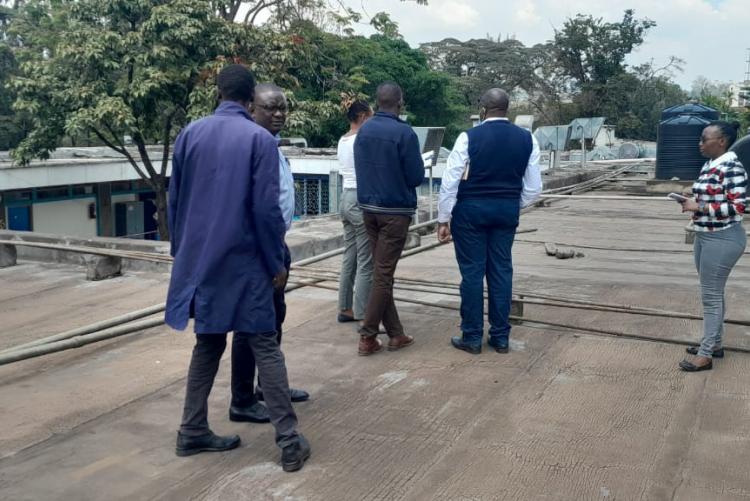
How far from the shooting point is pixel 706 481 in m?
3.22

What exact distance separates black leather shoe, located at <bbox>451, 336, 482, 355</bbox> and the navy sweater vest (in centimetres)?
91

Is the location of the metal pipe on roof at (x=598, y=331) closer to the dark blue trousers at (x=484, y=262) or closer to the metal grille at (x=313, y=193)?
the dark blue trousers at (x=484, y=262)

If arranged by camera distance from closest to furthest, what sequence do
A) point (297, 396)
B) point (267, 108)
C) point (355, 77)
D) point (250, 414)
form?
point (267, 108), point (250, 414), point (297, 396), point (355, 77)

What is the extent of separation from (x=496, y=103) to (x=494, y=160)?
14.2 inches

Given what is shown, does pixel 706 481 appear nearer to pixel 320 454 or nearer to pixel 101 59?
pixel 320 454

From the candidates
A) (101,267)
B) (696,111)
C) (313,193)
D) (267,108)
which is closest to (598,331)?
(267,108)

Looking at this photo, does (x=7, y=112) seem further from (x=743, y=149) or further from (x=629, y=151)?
(x=743, y=149)

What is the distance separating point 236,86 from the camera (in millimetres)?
3498

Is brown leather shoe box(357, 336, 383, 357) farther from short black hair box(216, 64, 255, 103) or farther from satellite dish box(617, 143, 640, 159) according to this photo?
satellite dish box(617, 143, 640, 159)

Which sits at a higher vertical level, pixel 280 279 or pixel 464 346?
pixel 280 279

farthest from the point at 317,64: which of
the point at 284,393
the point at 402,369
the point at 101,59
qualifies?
the point at 284,393

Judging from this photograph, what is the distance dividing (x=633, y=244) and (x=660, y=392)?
5.90 m

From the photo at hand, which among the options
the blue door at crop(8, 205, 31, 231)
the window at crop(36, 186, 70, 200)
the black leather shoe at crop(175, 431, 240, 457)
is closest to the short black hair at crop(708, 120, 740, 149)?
the black leather shoe at crop(175, 431, 240, 457)

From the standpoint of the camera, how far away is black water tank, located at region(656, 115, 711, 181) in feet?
52.3
